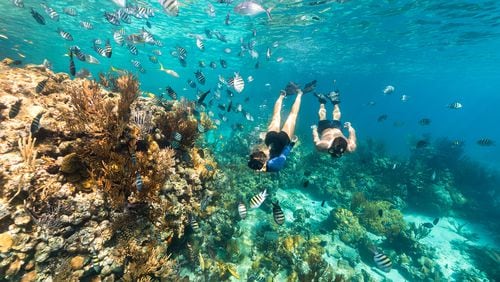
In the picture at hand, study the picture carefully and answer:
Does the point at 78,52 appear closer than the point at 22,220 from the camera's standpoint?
No

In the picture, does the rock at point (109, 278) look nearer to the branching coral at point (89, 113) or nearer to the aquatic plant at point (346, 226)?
the branching coral at point (89, 113)

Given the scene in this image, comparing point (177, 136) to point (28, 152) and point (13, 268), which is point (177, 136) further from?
point (13, 268)

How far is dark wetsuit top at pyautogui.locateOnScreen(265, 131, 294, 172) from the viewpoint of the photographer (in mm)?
4207

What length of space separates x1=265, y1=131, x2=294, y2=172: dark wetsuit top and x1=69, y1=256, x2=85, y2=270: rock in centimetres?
322

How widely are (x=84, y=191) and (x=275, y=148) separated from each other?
3.43 metres

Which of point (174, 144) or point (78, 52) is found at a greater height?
point (78, 52)

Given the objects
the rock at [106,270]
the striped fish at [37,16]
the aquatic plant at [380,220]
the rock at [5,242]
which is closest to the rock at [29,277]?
the rock at [5,242]

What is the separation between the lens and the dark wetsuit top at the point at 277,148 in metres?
4.21

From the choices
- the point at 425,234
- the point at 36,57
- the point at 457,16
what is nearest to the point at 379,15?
the point at 457,16

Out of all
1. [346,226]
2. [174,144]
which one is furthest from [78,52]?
[346,226]

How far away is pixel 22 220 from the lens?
3652mm

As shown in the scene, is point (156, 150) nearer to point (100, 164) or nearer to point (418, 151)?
point (100, 164)

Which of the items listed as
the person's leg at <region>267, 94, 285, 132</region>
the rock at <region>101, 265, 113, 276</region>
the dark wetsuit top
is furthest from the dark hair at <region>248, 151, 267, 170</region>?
the rock at <region>101, 265, 113, 276</region>

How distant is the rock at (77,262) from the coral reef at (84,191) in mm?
14
